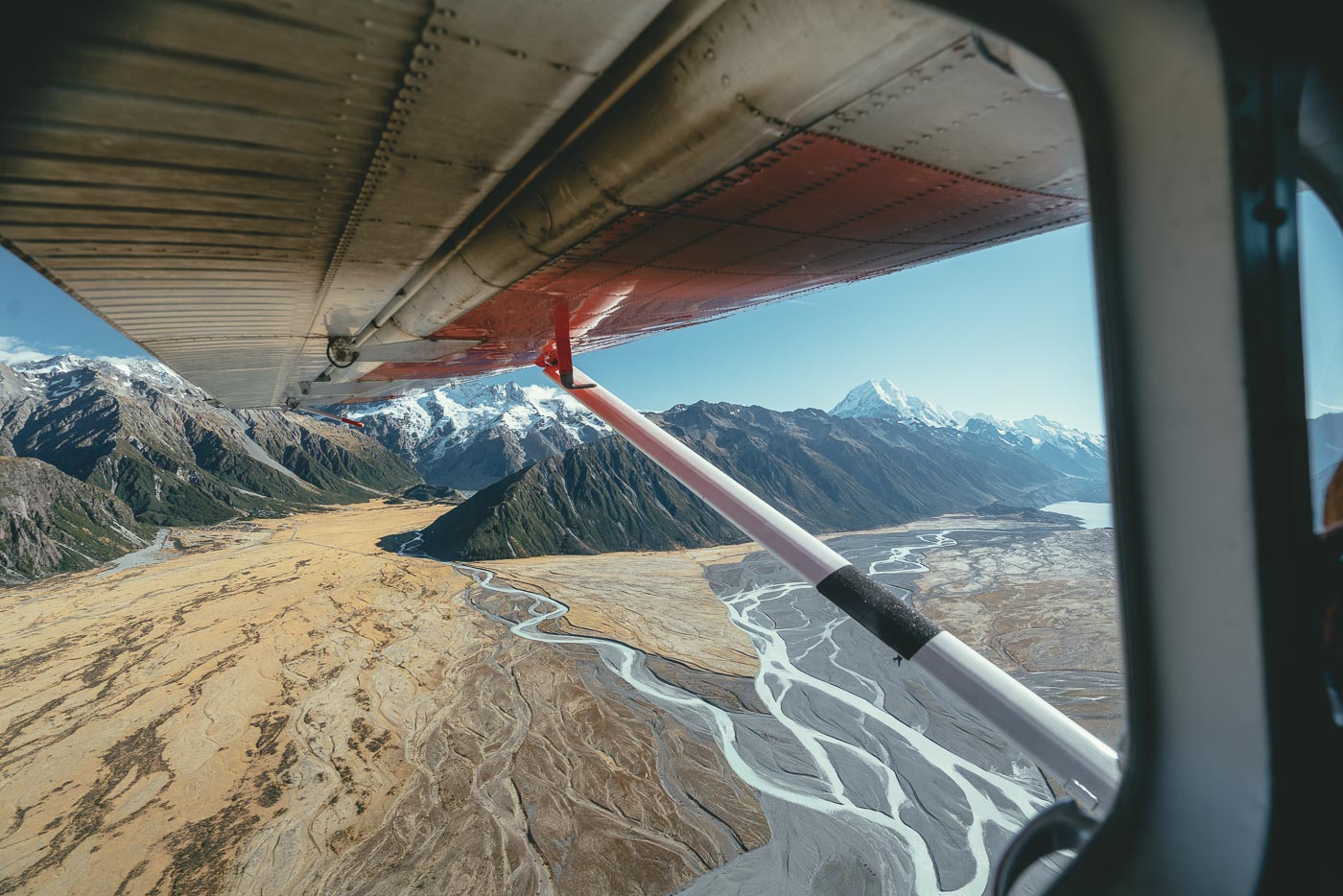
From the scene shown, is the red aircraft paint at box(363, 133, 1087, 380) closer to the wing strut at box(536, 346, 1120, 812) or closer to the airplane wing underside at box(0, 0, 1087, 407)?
the airplane wing underside at box(0, 0, 1087, 407)

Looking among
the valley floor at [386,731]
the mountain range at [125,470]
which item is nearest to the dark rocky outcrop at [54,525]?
the mountain range at [125,470]

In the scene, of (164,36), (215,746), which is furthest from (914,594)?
(164,36)

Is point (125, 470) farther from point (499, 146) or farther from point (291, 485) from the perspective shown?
point (499, 146)

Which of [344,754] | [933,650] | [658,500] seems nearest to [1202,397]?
[933,650]

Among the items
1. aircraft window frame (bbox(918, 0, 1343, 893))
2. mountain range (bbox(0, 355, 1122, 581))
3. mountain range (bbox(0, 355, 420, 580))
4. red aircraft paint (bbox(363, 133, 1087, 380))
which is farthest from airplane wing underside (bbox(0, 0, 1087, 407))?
mountain range (bbox(0, 355, 420, 580))

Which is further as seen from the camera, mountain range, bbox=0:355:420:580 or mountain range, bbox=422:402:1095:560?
mountain range, bbox=422:402:1095:560

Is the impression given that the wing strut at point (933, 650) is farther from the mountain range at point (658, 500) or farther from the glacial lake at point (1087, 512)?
the glacial lake at point (1087, 512)
